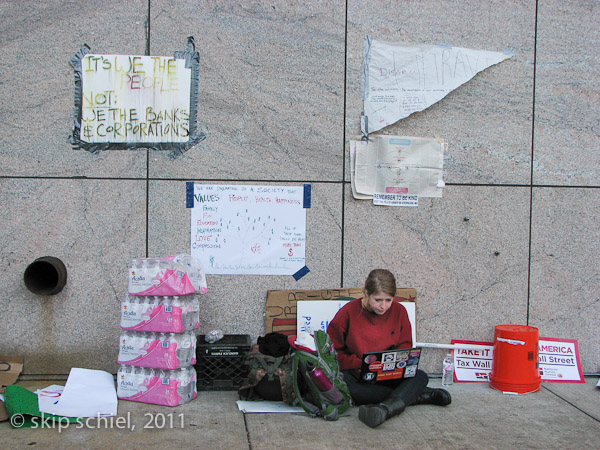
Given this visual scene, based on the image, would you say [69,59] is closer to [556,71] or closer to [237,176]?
[237,176]

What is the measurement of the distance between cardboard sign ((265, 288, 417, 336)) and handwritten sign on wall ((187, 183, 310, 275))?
210 millimetres

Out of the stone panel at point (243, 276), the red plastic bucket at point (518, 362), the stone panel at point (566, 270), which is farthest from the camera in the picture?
the stone panel at point (566, 270)

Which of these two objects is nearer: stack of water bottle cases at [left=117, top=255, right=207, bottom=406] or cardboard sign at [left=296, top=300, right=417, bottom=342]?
stack of water bottle cases at [left=117, top=255, right=207, bottom=406]

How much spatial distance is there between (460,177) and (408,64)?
1.16 m

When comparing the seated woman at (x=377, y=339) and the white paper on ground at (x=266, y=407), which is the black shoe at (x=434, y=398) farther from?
the white paper on ground at (x=266, y=407)

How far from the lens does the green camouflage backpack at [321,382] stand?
4004 mm

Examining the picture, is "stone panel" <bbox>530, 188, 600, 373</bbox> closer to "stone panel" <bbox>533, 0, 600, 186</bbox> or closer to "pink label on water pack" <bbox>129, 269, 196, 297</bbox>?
"stone panel" <bbox>533, 0, 600, 186</bbox>

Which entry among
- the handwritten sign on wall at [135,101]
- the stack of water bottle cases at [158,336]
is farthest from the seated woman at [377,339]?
the handwritten sign on wall at [135,101]

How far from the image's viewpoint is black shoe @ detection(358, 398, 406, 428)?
3.79 m

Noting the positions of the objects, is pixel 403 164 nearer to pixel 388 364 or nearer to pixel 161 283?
pixel 388 364

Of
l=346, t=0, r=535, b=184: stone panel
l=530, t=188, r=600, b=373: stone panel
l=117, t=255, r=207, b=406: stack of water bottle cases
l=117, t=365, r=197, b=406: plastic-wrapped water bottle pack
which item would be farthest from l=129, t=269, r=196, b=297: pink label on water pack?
l=530, t=188, r=600, b=373: stone panel

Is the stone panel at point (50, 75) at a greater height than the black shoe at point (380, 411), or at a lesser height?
greater

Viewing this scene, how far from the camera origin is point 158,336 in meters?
4.30

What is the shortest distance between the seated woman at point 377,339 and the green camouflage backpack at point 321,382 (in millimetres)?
170
